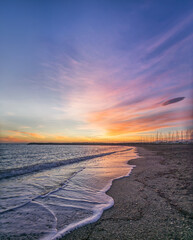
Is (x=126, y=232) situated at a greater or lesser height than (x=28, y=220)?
greater

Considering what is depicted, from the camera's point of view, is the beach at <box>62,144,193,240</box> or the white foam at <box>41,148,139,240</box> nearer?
the beach at <box>62,144,193,240</box>

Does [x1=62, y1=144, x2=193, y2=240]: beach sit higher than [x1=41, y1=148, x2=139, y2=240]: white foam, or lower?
higher

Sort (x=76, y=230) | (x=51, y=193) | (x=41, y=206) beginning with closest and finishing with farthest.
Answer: (x=76, y=230) → (x=41, y=206) → (x=51, y=193)

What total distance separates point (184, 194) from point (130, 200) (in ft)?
7.49

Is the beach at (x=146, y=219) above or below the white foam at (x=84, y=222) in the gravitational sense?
above

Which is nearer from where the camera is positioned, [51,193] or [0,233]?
[0,233]

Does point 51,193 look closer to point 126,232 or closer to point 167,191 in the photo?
point 126,232

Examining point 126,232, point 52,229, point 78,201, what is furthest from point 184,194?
point 52,229

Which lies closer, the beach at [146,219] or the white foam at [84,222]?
the beach at [146,219]

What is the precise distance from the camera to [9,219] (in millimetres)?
4312

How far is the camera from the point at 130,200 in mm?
5348

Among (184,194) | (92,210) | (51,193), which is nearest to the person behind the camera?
(92,210)

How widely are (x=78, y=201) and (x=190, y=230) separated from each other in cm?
390

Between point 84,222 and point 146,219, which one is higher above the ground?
point 146,219
